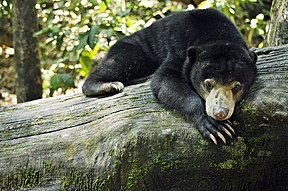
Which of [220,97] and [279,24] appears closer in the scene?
[220,97]

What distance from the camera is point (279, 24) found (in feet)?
13.7

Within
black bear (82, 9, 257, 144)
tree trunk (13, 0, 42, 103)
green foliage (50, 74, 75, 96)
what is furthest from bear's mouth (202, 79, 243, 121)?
tree trunk (13, 0, 42, 103)

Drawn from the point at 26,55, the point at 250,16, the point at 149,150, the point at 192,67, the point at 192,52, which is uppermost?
the point at 192,52

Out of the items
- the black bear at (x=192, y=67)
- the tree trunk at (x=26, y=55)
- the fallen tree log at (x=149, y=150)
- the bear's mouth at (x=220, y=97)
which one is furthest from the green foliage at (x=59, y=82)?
the bear's mouth at (x=220, y=97)

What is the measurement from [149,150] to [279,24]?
2.32 meters

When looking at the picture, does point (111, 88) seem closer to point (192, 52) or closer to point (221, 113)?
point (192, 52)

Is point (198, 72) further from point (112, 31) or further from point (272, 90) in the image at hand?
point (112, 31)

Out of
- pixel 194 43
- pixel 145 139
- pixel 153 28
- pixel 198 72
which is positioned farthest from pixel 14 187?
pixel 153 28

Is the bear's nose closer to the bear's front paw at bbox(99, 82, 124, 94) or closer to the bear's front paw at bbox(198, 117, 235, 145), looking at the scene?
the bear's front paw at bbox(198, 117, 235, 145)

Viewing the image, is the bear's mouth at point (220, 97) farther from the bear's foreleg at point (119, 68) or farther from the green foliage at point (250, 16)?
the green foliage at point (250, 16)

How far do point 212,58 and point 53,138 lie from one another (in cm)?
126

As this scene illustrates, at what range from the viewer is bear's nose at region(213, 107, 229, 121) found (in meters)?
2.48

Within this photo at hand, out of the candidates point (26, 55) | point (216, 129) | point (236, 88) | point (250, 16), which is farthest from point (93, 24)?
point (250, 16)

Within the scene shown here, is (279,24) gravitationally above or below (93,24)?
above
